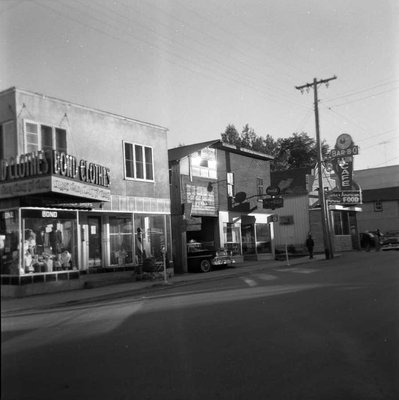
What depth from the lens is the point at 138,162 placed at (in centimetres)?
2027

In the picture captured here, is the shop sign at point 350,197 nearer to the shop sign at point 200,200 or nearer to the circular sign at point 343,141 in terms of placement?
the circular sign at point 343,141

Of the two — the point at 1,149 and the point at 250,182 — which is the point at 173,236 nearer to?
the point at 250,182

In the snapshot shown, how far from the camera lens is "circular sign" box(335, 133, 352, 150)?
32725mm

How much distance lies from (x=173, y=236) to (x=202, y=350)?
1717 centimetres

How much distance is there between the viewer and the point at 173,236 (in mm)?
23641

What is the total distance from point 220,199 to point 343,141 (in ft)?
35.1

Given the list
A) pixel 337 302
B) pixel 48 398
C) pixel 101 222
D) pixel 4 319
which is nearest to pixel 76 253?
pixel 101 222

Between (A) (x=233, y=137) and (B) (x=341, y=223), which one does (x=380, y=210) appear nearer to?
(B) (x=341, y=223)

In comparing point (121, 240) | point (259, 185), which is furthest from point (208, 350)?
point (259, 185)

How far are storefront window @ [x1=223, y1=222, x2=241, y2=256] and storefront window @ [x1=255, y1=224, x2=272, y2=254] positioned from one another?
1.97m

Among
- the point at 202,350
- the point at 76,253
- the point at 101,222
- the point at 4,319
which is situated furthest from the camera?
the point at 101,222

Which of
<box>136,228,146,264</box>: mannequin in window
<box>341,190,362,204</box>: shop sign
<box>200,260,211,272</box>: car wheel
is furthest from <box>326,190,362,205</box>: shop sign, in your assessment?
<box>136,228,146,264</box>: mannequin in window

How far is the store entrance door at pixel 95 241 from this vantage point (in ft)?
61.4

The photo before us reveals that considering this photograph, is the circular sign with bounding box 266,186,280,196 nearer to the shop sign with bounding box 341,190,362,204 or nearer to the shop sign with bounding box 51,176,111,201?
the shop sign with bounding box 341,190,362,204
